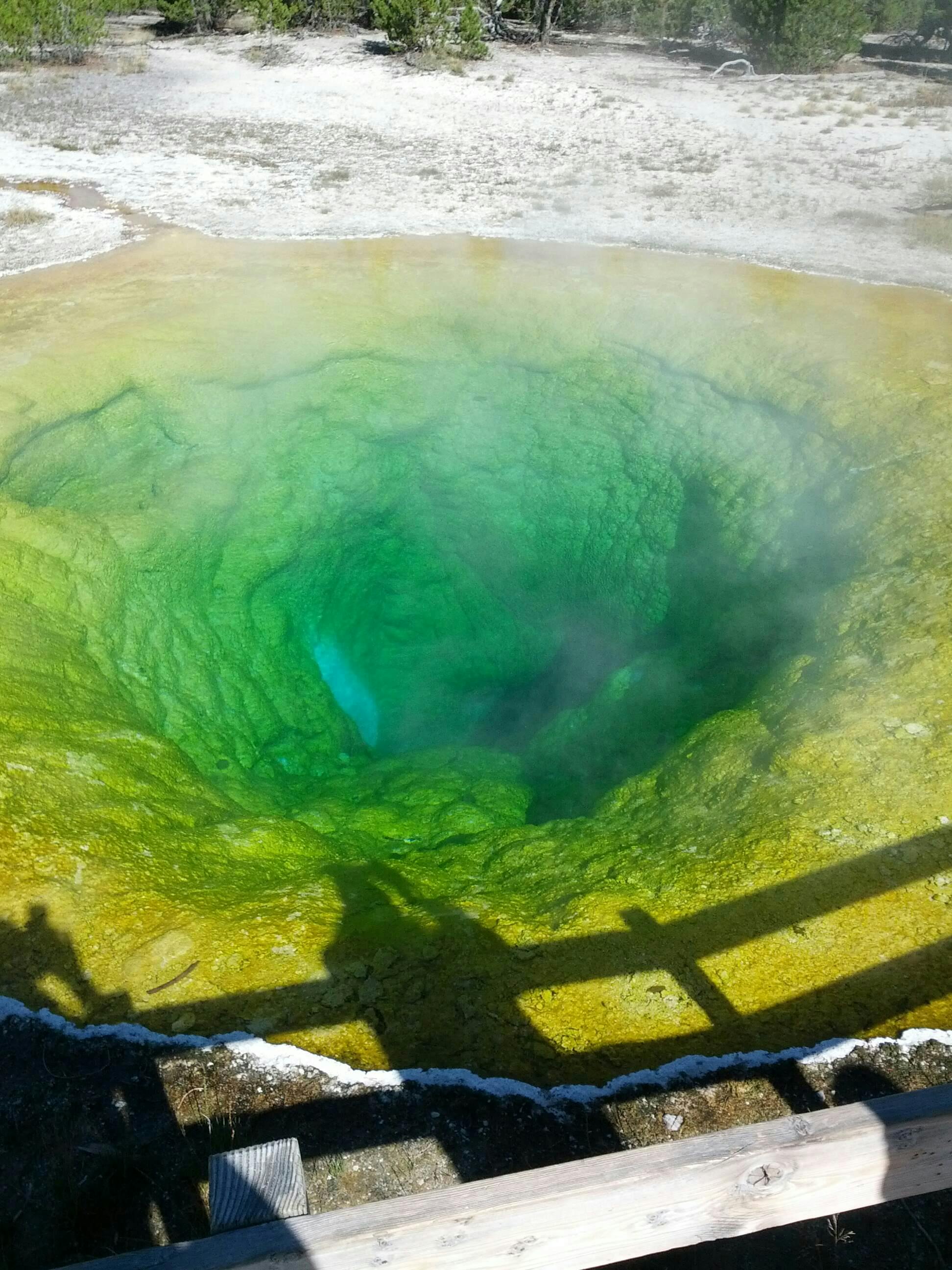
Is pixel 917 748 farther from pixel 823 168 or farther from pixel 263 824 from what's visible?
pixel 823 168

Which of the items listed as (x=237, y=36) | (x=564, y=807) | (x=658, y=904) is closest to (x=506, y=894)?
(x=658, y=904)

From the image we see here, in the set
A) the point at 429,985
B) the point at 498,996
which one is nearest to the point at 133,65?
the point at 429,985

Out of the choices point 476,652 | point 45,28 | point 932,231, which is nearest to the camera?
point 476,652

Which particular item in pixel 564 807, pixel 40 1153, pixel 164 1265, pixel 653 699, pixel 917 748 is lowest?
pixel 564 807

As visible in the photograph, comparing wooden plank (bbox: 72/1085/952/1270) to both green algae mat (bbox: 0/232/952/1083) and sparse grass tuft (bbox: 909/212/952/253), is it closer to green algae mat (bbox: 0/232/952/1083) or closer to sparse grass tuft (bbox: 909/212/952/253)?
green algae mat (bbox: 0/232/952/1083)

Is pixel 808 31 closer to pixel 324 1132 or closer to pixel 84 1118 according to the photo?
pixel 324 1132

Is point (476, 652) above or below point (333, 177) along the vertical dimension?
below

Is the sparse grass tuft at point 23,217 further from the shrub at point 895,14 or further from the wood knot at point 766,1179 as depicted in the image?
the shrub at point 895,14
